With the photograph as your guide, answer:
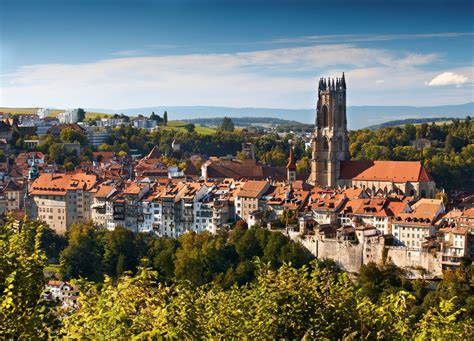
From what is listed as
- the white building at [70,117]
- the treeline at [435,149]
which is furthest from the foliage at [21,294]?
the white building at [70,117]

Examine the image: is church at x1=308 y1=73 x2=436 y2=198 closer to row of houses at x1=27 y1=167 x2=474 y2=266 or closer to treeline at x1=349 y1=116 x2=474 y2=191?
row of houses at x1=27 y1=167 x2=474 y2=266

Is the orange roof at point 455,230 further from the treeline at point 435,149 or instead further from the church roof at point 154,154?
the church roof at point 154,154

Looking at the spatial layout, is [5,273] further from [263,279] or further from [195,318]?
[263,279]

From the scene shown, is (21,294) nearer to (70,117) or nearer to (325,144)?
(325,144)

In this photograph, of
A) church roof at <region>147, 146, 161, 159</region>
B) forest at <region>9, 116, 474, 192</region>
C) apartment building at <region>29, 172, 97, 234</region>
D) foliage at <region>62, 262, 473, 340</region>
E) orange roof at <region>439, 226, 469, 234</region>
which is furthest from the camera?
church roof at <region>147, 146, 161, 159</region>

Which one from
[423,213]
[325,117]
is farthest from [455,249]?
[325,117]

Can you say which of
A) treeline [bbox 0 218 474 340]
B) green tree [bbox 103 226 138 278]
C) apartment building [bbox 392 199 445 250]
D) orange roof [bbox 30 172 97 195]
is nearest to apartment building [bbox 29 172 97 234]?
orange roof [bbox 30 172 97 195]
